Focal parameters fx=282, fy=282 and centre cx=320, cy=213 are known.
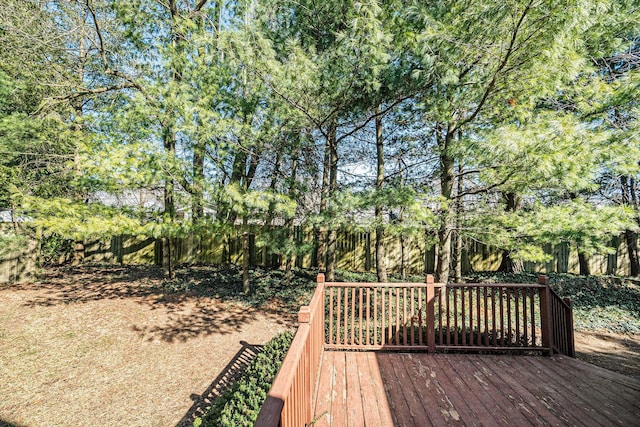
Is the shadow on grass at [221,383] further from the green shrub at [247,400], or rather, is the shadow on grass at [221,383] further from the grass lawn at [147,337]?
the green shrub at [247,400]

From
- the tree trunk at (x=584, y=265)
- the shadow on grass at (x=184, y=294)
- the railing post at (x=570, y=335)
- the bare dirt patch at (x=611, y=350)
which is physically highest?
the tree trunk at (x=584, y=265)

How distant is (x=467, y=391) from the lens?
10.1ft

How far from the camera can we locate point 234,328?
627cm

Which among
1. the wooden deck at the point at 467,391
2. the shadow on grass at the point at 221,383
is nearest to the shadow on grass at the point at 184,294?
the shadow on grass at the point at 221,383

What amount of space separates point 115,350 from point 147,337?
0.56 metres

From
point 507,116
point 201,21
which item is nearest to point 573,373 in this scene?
point 507,116

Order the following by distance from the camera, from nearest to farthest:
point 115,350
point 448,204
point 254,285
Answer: point 115,350
point 448,204
point 254,285

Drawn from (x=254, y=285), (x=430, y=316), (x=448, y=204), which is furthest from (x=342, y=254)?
(x=430, y=316)

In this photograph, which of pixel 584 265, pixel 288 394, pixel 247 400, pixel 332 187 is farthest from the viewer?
pixel 584 265

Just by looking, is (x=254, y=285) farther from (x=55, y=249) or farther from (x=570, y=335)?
(x=570, y=335)

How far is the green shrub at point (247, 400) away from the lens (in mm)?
2596

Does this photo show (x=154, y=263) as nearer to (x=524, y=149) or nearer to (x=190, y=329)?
(x=190, y=329)

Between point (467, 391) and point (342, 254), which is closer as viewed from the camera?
point (467, 391)

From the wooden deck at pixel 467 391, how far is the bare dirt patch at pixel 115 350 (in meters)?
2.18
